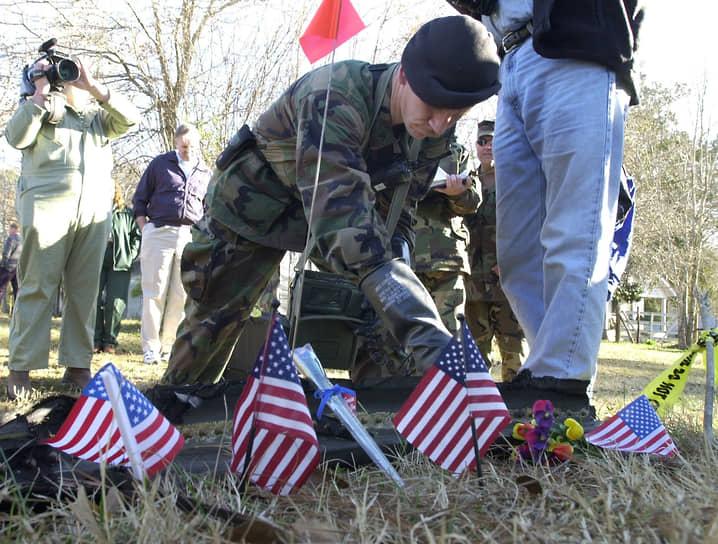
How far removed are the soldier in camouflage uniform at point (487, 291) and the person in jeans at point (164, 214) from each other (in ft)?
7.97

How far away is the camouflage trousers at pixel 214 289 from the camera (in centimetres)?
292

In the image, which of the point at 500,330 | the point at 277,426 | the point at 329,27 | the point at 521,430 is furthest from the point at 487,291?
the point at 277,426

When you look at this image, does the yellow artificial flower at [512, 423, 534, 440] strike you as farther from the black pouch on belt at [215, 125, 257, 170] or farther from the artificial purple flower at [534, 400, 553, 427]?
the black pouch on belt at [215, 125, 257, 170]

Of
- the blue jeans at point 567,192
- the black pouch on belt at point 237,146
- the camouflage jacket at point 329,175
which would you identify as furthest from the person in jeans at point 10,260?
the blue jeans at point 567,192

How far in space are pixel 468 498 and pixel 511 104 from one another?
1.78 m

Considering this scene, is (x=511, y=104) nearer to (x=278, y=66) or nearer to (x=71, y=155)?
(x=71, y=155)

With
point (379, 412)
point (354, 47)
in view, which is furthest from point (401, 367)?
point (354, 47)

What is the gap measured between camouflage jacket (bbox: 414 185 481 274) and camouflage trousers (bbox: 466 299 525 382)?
0.41m

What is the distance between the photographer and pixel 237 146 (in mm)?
2816

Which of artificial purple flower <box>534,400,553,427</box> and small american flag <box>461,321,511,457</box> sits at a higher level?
small american flag <box>461,321,511,457</box>

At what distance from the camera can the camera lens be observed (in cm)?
373

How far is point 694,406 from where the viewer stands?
3123 mm

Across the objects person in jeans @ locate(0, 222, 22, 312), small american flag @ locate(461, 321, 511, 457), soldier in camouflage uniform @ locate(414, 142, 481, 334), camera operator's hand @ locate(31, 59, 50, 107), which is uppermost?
camera operator's hand @ locate(31, 59, 50, 107)

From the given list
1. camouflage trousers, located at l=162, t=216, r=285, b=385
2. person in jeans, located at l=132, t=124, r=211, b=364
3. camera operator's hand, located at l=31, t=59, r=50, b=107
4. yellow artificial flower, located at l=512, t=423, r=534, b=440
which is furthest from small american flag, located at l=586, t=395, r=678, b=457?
person in jeans, located at l=132, t=124, r=211, b=364
